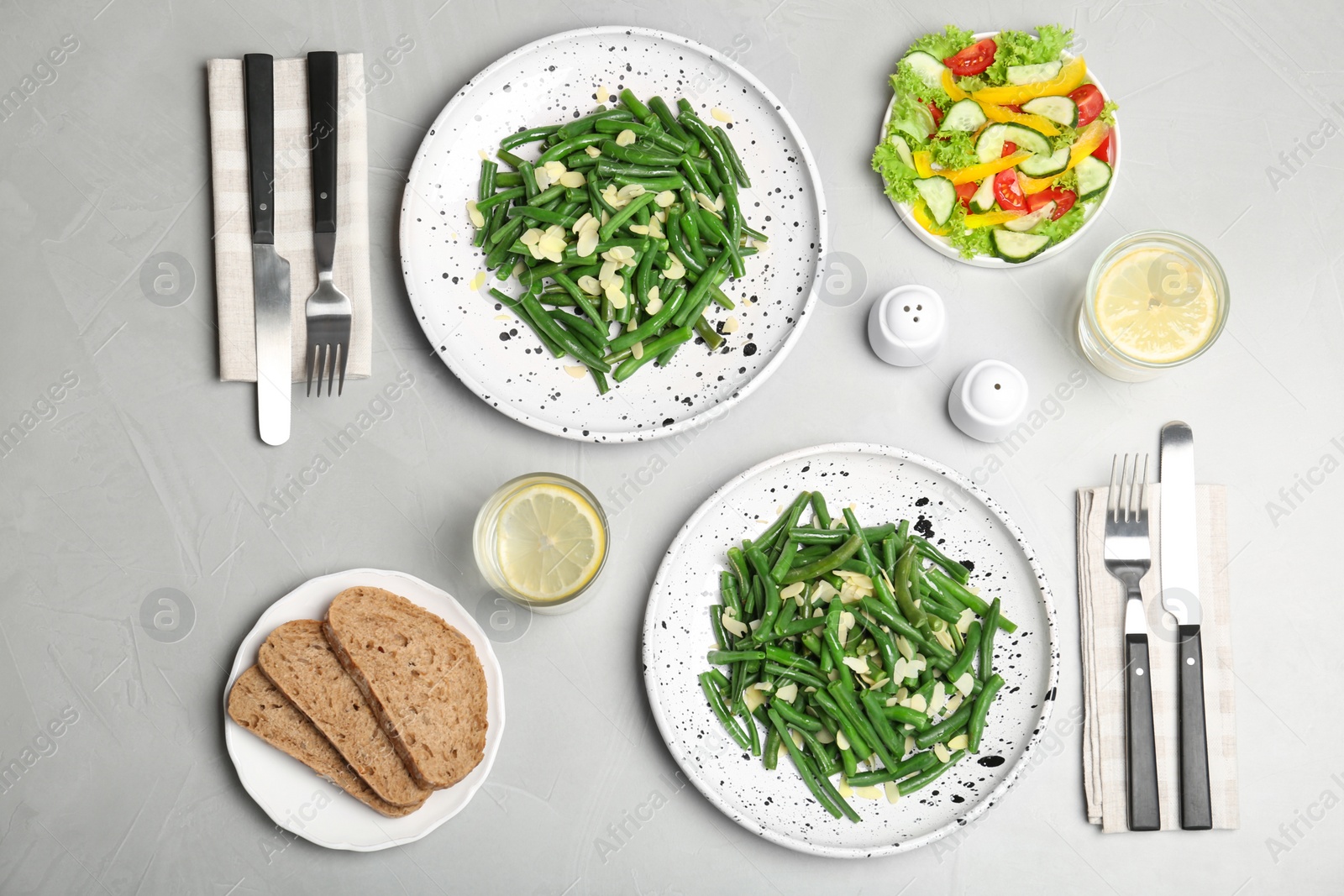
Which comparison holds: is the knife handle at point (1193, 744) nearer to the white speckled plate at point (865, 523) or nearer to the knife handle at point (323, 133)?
the white speckled plate at point (865, 523)

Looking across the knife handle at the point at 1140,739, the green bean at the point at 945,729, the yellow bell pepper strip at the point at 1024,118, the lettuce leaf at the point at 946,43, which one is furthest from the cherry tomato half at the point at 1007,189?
the green bean at the point at 945,729

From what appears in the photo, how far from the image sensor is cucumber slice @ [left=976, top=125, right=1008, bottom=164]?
6.73ft

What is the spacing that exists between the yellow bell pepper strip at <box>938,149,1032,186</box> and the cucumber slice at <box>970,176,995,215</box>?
2cm

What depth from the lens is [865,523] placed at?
2072 mm

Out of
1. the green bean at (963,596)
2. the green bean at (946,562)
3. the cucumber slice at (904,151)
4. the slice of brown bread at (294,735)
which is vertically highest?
the cucumber slice at (904,151)

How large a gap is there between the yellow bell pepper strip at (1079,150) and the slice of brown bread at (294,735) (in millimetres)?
1984

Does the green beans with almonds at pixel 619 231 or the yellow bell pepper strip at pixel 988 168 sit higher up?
the yellow bell pepper strip at pixel 988 168

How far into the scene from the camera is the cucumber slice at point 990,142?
2051 millimetres

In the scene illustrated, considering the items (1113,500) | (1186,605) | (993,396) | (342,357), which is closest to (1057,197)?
(993,396)

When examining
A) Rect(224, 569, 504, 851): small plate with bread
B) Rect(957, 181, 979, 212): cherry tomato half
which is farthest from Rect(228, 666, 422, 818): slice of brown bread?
Rect(957, 181, 979, 212): cherry tomato half

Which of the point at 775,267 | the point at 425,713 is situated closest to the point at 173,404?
the point at 425,713

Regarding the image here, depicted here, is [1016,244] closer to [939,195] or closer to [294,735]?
[939,195]

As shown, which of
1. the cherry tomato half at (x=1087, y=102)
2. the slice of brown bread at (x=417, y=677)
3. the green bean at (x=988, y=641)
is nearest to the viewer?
the slice of brown bread at (x=417, y=677)

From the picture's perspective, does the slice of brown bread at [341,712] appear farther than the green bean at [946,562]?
No
